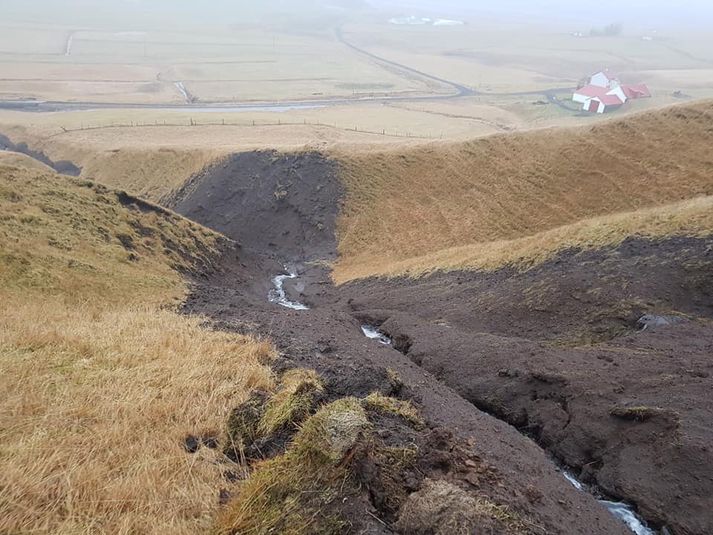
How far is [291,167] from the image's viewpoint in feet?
127

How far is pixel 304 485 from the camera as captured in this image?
5051 mm

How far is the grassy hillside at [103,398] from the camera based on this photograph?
4852mm

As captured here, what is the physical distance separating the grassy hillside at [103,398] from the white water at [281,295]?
8497 millimetres

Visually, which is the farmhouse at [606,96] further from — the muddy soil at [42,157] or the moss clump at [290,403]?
the moss clump at [290,403]

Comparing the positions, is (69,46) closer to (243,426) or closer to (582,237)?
(582,237)

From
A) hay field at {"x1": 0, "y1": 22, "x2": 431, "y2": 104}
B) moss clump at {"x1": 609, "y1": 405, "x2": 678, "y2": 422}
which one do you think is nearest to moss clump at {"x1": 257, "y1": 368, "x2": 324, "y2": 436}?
moss clump at {"x1": 609, "y1": 405, "x2": 678, "y2": 422}

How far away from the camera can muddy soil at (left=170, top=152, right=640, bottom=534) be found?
6407 mm

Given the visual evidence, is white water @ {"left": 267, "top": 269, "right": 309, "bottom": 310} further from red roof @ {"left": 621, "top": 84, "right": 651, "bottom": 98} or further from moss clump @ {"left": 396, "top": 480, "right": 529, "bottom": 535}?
red roof @ {"left": 621, "top": 84, "right": 651, "bottom": 98}

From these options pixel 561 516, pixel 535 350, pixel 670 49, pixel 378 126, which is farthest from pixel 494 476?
pixel 670 49

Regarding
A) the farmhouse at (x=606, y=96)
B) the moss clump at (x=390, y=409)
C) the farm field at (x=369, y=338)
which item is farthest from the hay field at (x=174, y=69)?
the moss clump at (x=390, y=409)

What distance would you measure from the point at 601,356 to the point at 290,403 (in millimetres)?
8728

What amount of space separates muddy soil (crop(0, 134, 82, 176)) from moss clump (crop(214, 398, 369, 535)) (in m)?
53.6

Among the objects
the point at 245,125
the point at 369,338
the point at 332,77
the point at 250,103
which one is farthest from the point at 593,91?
the point at 369,338

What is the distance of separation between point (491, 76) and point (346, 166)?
113652 mm
